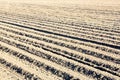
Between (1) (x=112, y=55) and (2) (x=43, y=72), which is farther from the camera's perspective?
(1) (x=112, y=55)

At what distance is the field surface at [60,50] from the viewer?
17.7 ft

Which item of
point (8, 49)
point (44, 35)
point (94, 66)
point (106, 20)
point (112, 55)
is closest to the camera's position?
point (94, 66)

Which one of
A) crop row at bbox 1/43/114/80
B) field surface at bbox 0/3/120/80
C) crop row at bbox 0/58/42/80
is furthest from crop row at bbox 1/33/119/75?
crop row at bbox 0/58/42/80

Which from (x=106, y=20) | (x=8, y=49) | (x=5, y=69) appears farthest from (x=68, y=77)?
(x=106, y=20)

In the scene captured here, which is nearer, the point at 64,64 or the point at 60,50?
the point at 64,64

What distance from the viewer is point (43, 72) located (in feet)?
17.8

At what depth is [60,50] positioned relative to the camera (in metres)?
6.75

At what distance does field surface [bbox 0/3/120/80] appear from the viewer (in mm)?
5386

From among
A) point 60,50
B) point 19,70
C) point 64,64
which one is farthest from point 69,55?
point 19,70

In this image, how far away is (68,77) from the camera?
5164mm

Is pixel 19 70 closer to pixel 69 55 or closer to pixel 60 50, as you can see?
pixel 69 55

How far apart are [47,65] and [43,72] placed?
360 millimetres

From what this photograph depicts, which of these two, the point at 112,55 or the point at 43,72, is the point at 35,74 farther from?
the point at 112,55

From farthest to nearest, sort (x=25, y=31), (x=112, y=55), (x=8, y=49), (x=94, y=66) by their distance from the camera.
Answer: (x=25, y=31) < (x=8, y=49) < (x=112, y=55) < (x=94, y=66)
